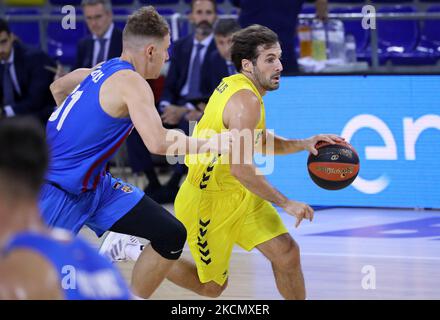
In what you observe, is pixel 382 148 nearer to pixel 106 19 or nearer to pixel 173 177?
pixel 173 177

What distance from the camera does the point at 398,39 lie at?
1072cm

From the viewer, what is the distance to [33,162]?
228 cm

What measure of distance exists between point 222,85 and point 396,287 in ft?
5.79

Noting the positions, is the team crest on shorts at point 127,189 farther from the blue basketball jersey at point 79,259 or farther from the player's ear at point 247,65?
the blue basketball jersey at point 79,259

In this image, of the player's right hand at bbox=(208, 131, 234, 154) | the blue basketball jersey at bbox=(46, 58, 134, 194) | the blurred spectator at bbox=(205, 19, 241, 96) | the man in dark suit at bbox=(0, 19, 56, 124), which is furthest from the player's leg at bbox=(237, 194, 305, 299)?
the man in dark suit at bbox=(0, 19, 56, 124)

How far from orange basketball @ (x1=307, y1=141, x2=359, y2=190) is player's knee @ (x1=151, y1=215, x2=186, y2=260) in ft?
3.21

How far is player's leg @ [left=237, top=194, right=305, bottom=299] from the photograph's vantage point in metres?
5.10

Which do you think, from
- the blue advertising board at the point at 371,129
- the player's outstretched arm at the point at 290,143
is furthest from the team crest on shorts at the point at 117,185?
the blue advertising board at the point at 371,129

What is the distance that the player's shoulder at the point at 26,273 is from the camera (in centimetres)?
225

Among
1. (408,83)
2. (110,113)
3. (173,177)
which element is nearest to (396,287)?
(110,113)

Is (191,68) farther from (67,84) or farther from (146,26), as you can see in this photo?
(146,26)

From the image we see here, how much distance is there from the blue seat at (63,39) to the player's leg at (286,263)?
714 cm

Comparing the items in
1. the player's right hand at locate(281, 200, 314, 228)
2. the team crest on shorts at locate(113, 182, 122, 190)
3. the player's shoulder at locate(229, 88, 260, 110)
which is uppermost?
the player's shoulder at locate(229, 88, 260, 110)

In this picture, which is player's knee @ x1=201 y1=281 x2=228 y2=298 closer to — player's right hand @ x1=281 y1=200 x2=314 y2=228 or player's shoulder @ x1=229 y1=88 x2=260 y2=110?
player's right hand @ x1=281 y1=200 x2=314 y2=228
